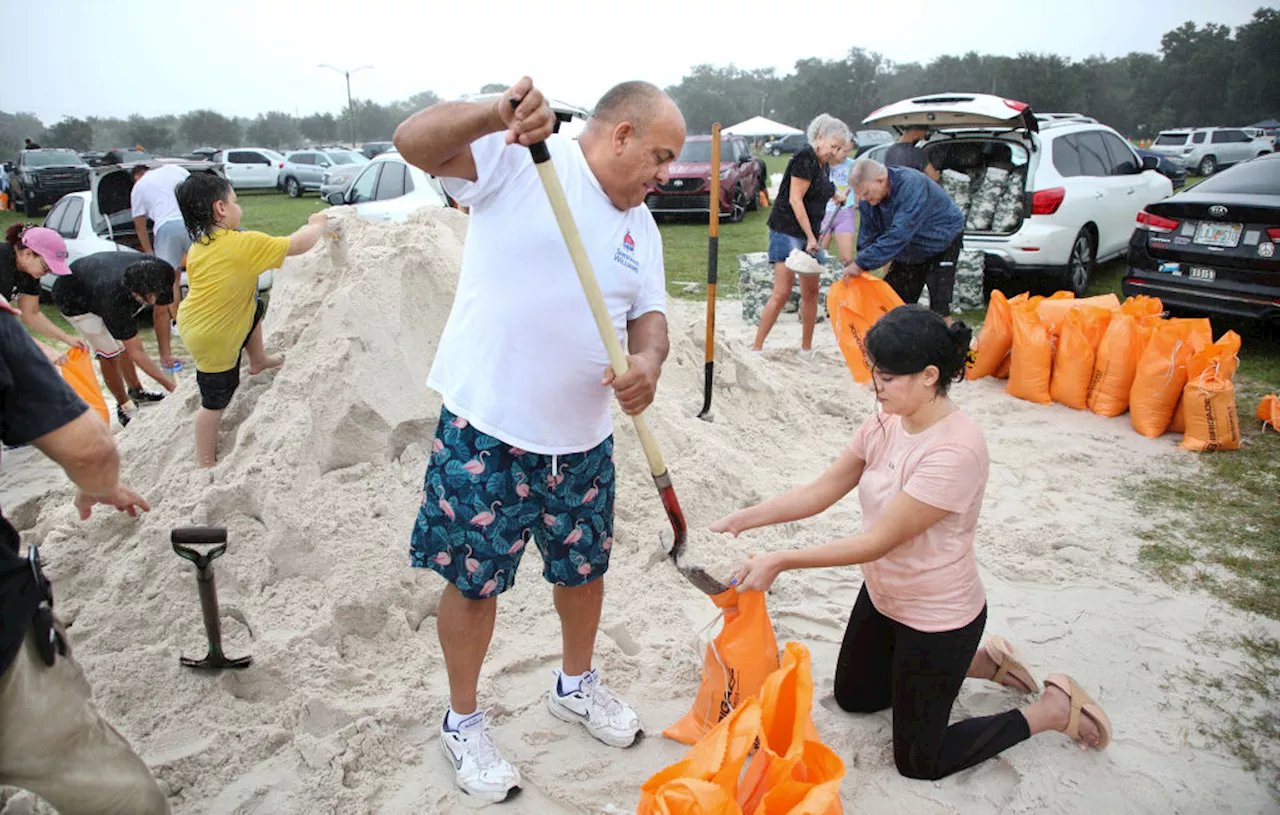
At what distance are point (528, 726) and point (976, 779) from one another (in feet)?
4.35

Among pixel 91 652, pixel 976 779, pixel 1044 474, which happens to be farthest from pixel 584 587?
pixel 1044 474

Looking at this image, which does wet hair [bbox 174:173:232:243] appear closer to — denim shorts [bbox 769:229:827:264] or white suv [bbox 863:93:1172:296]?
denim shorts [bbox 769:229:827:264]

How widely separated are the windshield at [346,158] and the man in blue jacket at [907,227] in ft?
76.0

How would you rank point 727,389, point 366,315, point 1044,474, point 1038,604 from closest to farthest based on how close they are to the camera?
point 1038,604 < point 366,315 < point 1044,474 < point 727,389

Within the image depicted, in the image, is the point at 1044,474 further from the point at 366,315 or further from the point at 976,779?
the point at 366,315

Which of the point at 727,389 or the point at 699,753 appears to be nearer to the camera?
the point at 699,753

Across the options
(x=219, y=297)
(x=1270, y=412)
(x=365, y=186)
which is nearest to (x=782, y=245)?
(x=1270, y=412)

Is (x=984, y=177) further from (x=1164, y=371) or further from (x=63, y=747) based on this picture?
(x=63, y=747)

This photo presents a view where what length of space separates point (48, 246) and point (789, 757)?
5.28m

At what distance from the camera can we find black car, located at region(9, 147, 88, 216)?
17891 mm

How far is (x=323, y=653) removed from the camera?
271cm

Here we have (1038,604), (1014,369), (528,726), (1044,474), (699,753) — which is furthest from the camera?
(1014,369)

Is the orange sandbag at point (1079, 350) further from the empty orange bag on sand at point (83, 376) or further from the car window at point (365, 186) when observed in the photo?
the car window at point (365, 186)

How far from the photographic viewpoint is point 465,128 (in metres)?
1.80
